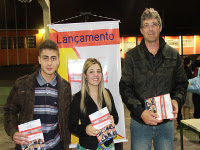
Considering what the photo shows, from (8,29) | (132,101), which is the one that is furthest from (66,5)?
(132,101)

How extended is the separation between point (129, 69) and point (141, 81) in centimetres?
18

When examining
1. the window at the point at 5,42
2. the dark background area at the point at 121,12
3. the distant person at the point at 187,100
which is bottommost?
the distant person at the point at 187,100

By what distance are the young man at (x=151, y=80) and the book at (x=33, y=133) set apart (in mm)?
896

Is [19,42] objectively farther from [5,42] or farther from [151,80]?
[151,80]

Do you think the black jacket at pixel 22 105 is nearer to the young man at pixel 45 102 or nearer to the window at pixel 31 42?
the young man at pixel 45 102

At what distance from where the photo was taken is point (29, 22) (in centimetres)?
2320

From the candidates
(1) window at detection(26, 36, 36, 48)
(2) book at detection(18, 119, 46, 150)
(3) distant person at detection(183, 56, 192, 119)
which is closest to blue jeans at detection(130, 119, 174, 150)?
(2) book at detection(18, 119, 46, 150)

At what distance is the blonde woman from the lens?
2074 millimetres

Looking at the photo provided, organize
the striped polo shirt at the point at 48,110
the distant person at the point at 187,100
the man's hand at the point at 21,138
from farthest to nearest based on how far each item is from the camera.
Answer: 1. the distant person at the point at 187,100
2. the striped polo shirt at the point at 48,110
3. the man's hand at the point at 21,138

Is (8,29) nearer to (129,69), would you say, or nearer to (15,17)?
(15,17)

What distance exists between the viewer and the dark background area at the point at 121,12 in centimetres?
1705

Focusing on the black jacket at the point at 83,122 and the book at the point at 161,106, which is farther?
the black jacket at the point at 83,122

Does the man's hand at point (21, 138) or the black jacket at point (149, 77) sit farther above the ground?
the black jacket at point (149, 77)

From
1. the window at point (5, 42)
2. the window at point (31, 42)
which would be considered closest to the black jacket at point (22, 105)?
the window at point (31, 42)
